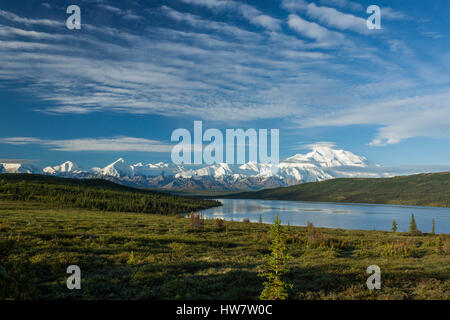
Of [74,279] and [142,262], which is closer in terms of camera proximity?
[74,279]

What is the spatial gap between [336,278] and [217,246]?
14868 millimetres

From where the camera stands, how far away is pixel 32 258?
1778 centimetres

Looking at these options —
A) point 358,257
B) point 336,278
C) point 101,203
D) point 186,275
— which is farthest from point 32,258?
point 101,203

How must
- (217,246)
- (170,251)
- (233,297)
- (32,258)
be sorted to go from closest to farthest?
(233,297), (32,258), (170,251), (217,246)

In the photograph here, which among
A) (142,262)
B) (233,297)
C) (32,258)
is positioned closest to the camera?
(233,297)

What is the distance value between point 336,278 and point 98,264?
48.0 ft

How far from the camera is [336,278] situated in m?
16.5

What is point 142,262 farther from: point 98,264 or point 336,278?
point 336,278

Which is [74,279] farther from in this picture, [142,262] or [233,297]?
[233,297]
